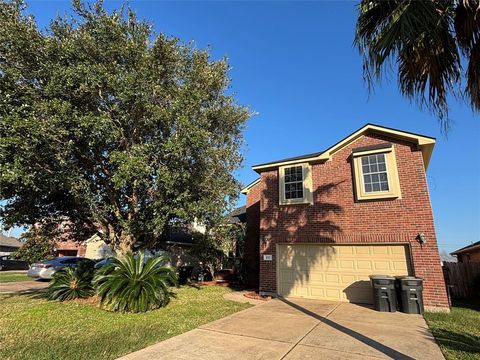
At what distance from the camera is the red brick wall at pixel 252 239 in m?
15.9

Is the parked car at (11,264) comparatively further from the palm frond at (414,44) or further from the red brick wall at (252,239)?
the palm frond at (414,44)

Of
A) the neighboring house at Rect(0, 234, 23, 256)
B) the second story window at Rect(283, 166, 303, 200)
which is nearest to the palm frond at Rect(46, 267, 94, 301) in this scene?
the second story window at Rect(283, 166, 303, 200)

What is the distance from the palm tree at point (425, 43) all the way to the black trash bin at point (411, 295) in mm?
6036

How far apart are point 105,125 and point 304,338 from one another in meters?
8.42

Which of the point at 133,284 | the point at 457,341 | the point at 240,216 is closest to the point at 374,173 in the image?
the point at 457,341

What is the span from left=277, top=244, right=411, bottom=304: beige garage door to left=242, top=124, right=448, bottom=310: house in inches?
1.4

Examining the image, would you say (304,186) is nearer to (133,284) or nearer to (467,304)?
(467,304)

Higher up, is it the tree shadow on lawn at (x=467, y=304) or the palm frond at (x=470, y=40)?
the palm frond at (x=470, y=40)

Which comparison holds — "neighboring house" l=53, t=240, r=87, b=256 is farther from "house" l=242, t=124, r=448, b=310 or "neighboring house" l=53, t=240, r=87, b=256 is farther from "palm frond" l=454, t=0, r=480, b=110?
"palm frond" l=454, t=0, r=480, b=110

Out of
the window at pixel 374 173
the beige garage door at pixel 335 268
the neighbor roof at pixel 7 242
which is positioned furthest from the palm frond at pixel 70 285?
the neighbor roof at pixel 7 242

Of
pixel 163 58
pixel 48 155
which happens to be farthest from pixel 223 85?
pixel 48 155

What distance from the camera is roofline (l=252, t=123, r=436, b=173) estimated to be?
10562mm

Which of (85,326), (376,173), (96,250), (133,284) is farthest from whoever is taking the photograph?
(96,250)

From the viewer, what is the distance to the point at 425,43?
4.61m
